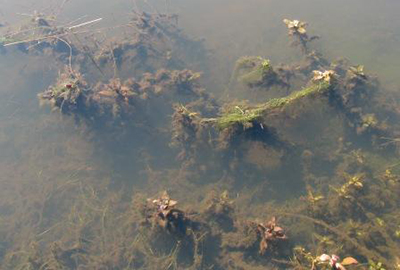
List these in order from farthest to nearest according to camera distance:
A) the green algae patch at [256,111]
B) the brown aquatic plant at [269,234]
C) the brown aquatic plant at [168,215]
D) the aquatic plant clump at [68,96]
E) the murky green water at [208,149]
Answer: the aquatic plant clump at [68,96] < the green algae patch at [256,111] < the murky green water at [208,149] < the brown aquatic plant at [168,215] < the brown aquatic plant at [269,234]

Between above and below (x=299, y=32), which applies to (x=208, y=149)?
below

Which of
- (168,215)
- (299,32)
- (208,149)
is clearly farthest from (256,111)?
(299,32)

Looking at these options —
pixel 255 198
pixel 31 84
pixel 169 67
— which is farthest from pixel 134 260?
pixel 31 84

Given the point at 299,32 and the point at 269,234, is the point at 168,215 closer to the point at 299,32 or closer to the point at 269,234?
the point at 269,234

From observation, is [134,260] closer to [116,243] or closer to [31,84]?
[116,243]

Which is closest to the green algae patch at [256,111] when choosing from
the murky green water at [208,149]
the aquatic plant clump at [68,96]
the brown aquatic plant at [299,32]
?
the murky green water at [208,149]

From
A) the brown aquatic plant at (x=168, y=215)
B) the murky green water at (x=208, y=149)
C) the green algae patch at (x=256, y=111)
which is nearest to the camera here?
Result: the brown aquatic plant at (x=168, y=215)

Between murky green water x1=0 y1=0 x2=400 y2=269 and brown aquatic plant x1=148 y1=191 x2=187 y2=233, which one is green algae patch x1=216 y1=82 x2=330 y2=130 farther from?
brown aquatic plant x1=148 y1=191 x2=187 y2=233

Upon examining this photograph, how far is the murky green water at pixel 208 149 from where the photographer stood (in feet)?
19.6

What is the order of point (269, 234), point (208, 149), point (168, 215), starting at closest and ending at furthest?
1. point (269, 234)
2. point (168, 215)
3. point (208, 149)

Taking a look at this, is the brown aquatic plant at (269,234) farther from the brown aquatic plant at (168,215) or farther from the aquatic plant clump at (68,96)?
the aquatic plant clump at (68,96)

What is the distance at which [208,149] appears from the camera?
736 cm

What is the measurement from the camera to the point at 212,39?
9.91 meters

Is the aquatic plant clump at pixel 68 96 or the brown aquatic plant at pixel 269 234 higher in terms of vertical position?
the aquatic plant clump at pixel 68 96
